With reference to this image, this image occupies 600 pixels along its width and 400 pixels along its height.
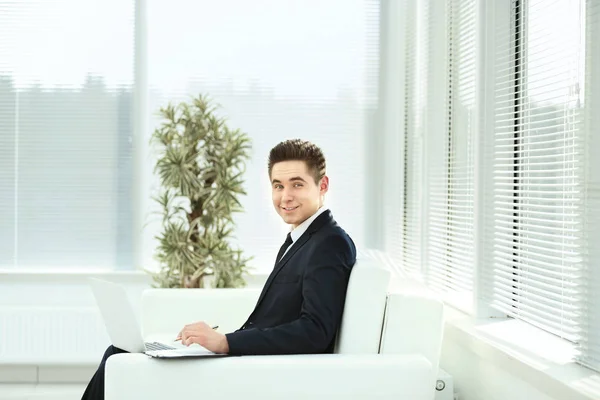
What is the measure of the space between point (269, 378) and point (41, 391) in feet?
9.77

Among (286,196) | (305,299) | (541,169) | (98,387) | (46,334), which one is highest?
(541,169)

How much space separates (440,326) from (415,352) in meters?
0.13

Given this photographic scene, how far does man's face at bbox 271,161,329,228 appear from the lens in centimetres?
322

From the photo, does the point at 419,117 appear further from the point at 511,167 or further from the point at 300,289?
the point at 300,289

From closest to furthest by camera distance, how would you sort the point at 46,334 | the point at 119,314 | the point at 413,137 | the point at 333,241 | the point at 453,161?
the point at 119,314 → the point at 333,241 → the point at 453,161 → the point at 413,137 → the point at 46,334

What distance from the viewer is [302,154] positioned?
10.6ft

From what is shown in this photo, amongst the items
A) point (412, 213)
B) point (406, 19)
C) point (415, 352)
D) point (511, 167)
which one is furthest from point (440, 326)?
point (406, 19)

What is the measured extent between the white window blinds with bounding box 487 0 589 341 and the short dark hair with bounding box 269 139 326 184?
2.56ft

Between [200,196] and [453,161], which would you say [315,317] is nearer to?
[453,161]

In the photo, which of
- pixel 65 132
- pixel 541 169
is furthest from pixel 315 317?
pixel 65 132

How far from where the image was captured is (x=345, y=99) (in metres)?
5.83

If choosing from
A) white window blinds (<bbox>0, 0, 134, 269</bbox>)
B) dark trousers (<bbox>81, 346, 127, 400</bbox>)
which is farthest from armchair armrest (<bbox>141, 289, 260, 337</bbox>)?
white window blinds (<bbox>0, 0, 134, 269</bbox>)

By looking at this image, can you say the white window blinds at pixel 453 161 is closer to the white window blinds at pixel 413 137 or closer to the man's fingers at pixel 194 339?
the white window blinds at pixel 413 137

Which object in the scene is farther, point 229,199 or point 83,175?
point 83,175
